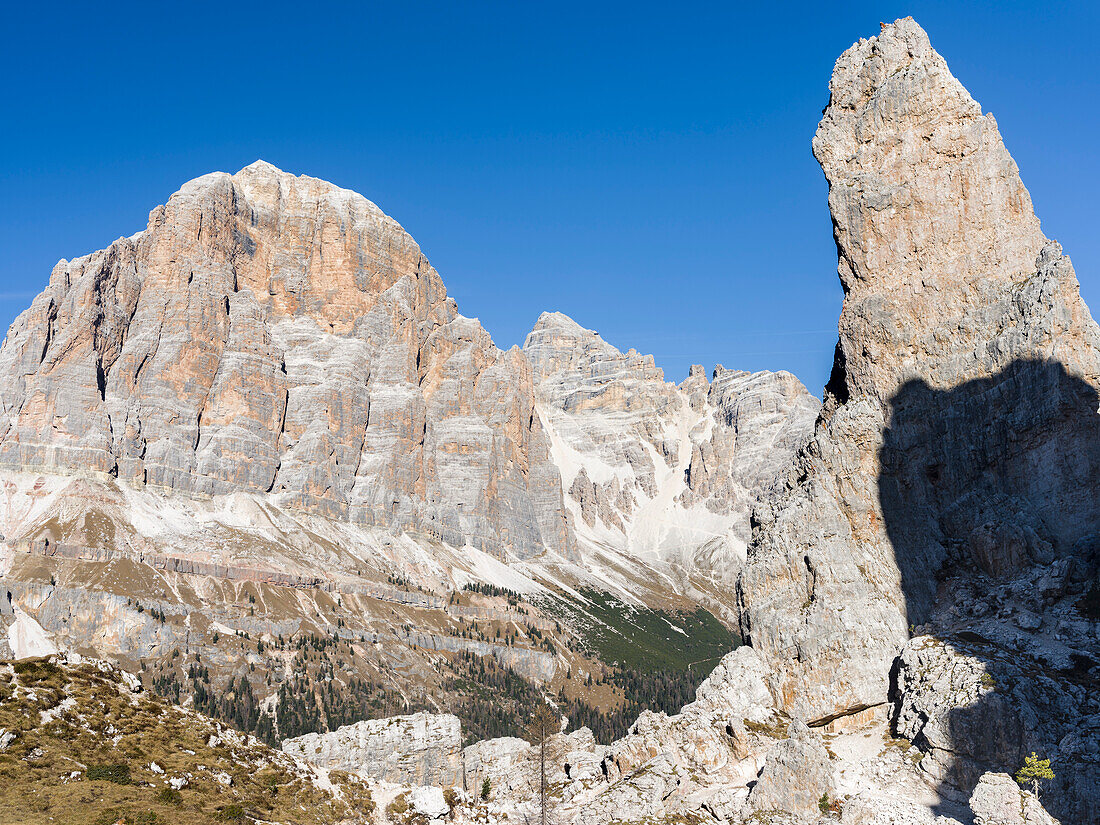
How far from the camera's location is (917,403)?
75.6 metres

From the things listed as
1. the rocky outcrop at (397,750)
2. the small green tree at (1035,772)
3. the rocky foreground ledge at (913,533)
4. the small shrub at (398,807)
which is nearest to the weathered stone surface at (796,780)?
the rocky foreground ledge at (913,533)

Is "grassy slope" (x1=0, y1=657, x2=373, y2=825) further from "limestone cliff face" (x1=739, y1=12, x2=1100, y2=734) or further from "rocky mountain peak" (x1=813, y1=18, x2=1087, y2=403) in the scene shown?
"rocky mountain peak" (x1=813, y1=18, x2=1087, y2=403)

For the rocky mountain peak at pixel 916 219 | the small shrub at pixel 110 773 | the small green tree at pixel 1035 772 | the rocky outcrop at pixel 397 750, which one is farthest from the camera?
the rocky outcrop at pixel 397 750

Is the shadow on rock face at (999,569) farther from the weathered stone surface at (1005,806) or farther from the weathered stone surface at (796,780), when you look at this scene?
the weathered stone surface at (796,780)

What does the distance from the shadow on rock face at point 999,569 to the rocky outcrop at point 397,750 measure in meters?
47.7

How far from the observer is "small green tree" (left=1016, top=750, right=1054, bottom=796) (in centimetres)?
4912

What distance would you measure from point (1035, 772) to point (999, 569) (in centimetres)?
2079

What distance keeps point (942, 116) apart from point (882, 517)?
3766 cm

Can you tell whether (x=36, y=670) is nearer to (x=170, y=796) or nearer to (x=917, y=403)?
(x=170, y=796)

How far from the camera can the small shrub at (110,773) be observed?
45594 millimetres

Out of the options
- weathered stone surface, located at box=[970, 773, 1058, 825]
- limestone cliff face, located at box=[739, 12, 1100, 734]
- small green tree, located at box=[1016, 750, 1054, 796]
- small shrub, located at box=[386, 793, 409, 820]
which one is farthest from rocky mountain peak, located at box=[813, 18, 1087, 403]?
small shrub, located at box=[386, 793, 409, 820]

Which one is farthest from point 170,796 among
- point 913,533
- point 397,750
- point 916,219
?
point 916,219

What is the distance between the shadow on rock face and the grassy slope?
40.6 metres

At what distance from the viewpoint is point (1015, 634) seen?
6175cm
